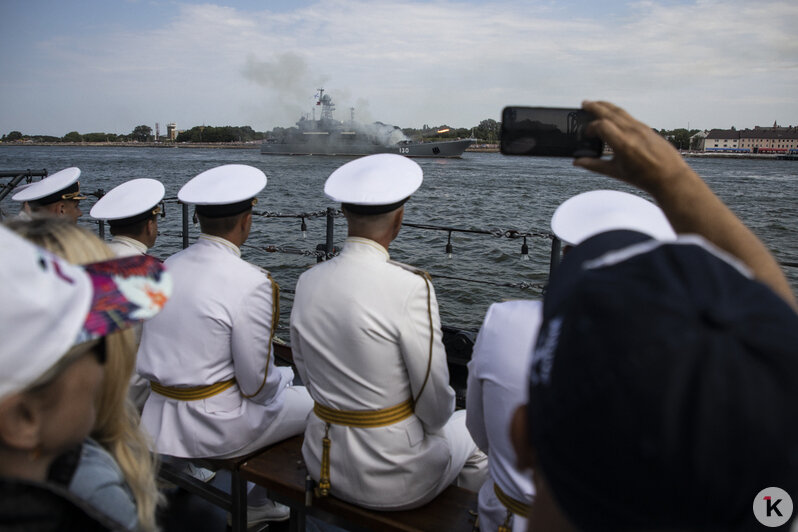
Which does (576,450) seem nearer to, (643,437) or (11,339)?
(643,437)

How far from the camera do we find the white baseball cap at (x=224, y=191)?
2854 millimetres

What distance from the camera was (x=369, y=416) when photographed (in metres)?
2.27

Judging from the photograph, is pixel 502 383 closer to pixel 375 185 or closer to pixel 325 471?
pixel 325 471

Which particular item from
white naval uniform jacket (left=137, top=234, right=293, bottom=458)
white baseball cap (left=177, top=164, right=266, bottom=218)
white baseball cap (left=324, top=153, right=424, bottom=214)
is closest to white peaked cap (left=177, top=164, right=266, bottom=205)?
white baseball cap (left=177, top=164, right=266, bottom=218)

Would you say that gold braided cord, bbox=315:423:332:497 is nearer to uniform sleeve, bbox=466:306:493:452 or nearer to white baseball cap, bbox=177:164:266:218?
uniform sleeve, bbox=466:306:493:452

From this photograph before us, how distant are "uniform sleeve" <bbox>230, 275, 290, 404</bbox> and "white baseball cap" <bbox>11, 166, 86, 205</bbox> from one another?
95.2 inches

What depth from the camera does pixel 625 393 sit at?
55cm

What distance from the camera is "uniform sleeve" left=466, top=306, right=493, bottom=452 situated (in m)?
1.98

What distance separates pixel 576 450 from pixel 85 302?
2.41ft

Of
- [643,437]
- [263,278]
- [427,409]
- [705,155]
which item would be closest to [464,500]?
[427,409]

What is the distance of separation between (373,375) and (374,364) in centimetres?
5

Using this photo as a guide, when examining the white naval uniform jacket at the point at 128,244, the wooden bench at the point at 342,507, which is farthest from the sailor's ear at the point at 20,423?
the white naval uniform jacket at the point at 128,244

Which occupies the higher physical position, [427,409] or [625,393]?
[625,393]

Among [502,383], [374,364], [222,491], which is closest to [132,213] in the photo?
[222,491]
